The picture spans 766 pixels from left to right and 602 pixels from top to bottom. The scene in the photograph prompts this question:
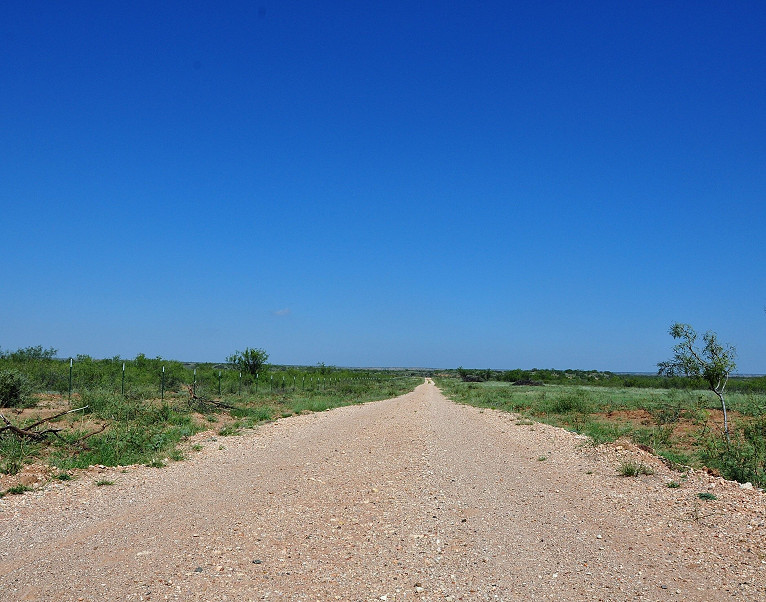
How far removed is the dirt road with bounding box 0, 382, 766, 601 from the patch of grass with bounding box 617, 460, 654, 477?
150 millimetres

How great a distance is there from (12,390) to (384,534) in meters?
19.7

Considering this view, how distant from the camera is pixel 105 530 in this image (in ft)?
23.6

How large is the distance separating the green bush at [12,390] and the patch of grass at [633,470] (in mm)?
20520

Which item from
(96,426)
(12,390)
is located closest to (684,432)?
(96,426)

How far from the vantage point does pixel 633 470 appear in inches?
428

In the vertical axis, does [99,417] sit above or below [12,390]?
below

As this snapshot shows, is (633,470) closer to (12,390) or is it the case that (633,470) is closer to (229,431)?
(229,431)

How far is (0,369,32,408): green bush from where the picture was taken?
20.9 metres

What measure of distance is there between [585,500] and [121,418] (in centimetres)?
1418

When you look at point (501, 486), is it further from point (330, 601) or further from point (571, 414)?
point (571, 414)

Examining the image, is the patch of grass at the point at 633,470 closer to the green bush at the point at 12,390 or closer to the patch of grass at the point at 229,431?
the patch of grass at the point at 229,431

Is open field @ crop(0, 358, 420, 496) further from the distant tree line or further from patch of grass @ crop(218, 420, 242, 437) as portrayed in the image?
the distant tree line

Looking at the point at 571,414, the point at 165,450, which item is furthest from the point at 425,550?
the point at 571,414

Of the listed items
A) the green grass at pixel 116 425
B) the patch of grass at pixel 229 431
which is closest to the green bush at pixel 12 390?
the green grass at pixel 116 425
